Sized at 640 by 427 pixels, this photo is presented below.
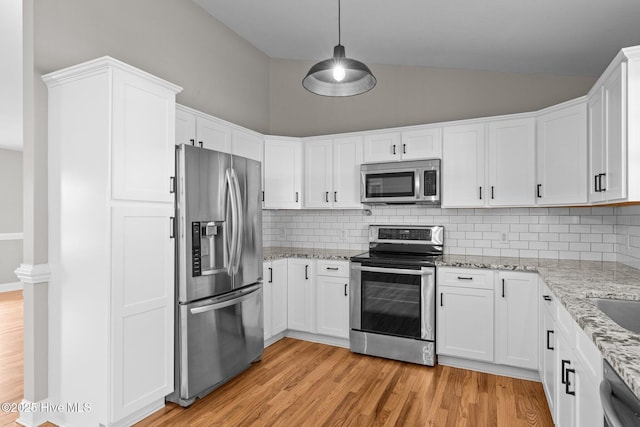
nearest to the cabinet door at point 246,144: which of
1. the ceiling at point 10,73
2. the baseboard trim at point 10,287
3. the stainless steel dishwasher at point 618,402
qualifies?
the ceiling at point 10,73

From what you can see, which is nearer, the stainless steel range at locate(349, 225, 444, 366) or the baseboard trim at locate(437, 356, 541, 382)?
the baseboard trim at locate(437, 356, 541, 382)

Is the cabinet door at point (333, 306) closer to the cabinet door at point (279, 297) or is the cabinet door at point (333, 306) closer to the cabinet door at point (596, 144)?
the cabinet door at point (279, 297)

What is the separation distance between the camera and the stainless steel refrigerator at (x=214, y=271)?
255 centimetres

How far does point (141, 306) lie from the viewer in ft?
7.63

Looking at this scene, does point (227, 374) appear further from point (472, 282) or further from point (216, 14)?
point (216, 14)

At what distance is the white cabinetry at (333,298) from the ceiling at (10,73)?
3466mm

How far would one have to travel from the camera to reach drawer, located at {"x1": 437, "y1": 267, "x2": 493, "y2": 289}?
311 centimetres

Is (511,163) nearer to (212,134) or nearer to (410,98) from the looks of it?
(410,98)

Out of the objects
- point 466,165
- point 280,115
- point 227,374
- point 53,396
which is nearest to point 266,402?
point 227,374

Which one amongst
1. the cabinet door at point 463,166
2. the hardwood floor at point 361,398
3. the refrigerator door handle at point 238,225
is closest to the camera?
the hardwood floor at point 361,398

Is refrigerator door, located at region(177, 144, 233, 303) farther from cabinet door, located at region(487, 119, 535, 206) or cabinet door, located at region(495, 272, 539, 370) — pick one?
cabinet door, located at region(487, 119, 535, 206)

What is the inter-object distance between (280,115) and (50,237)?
10.2 ft

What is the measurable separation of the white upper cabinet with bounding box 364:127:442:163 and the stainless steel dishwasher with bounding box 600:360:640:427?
107 inches

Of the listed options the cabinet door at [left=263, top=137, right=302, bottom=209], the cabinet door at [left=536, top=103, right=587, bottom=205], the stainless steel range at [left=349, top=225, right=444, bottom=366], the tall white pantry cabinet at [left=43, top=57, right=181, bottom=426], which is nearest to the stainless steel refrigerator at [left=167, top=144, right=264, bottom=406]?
the tall white pantry cabinet at [left=43, top=57, right=181, bottom=426]
